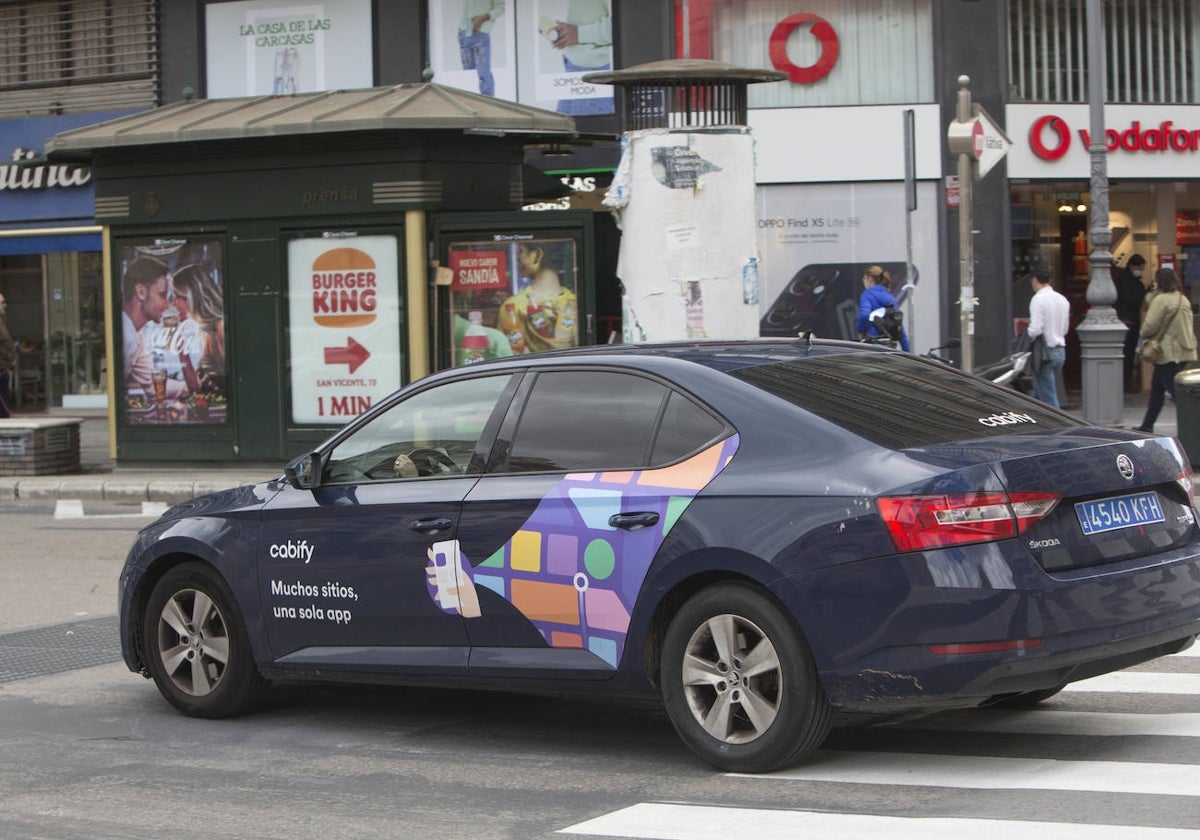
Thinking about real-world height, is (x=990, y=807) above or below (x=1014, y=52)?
below

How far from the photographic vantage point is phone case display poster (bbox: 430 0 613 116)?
2323cm

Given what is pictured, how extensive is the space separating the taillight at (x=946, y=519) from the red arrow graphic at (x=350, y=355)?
1284 cm

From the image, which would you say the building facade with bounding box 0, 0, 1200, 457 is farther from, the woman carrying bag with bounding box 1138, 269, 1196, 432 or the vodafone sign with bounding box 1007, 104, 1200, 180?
the woman carrying bag with bounding box 1138, 269, 1196, 432

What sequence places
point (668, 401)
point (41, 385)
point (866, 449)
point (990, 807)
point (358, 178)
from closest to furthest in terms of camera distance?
1. point (990, 807)
2. point (866, 449)
3. point (668, 401)
4. point (358, 178)
5. point (41, 385)

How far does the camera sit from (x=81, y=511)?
55.4 feet

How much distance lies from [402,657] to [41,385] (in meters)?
22.6

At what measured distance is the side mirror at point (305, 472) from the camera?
7266 mm

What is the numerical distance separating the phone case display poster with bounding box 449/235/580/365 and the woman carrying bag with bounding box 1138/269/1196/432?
576 centimetres

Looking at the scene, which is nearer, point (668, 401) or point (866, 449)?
point (866, 449)

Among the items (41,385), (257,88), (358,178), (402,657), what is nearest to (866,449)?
(402,657)

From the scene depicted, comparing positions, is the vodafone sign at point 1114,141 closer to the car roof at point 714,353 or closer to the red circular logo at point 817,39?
the red circular logo at point 817,39

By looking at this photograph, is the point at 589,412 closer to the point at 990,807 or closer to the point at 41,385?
the point at 990,807

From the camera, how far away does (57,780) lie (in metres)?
6.46

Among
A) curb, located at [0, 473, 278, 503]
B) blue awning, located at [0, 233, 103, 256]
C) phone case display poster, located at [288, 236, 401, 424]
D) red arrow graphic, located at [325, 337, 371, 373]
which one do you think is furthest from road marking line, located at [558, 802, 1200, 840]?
blue awning, located at [0, 233, 103, 256]
